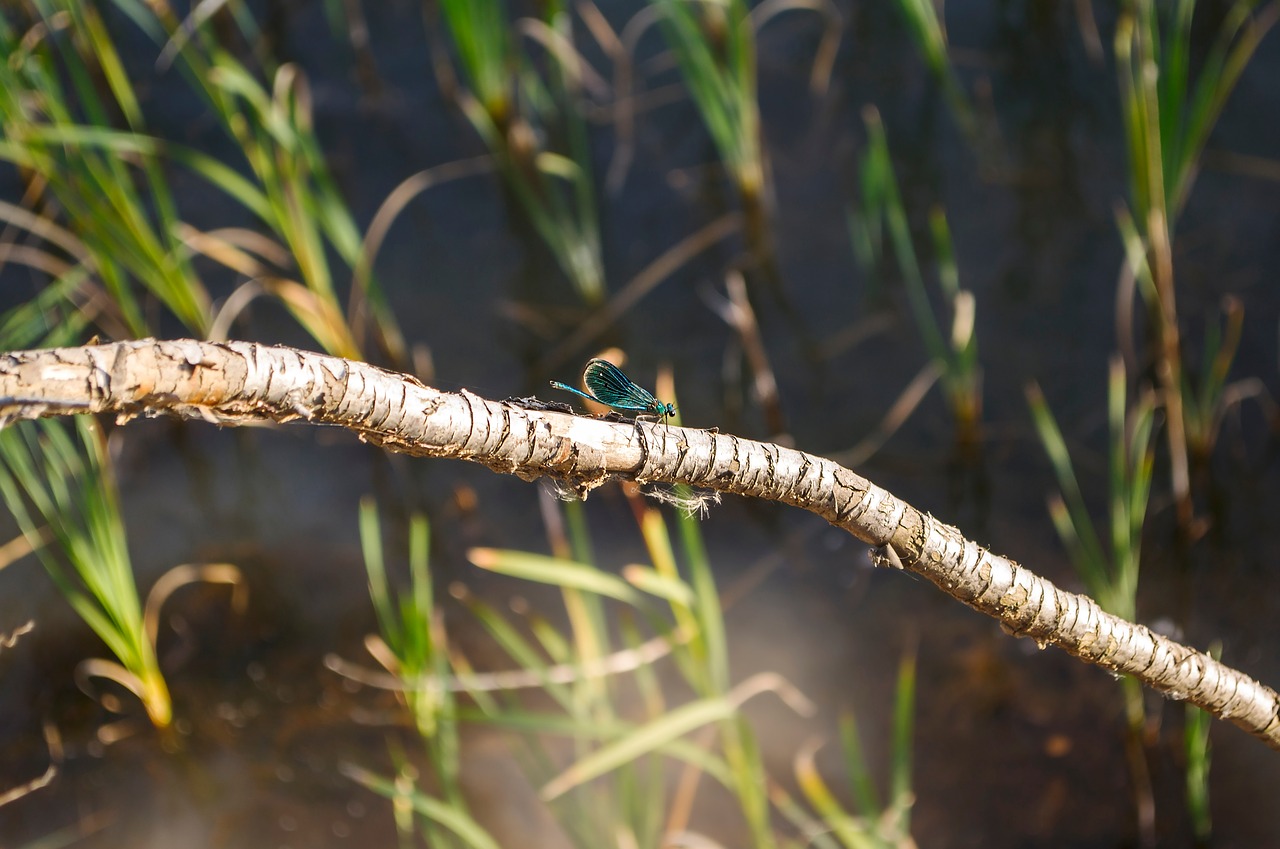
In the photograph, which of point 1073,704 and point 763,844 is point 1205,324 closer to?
point 1073,704

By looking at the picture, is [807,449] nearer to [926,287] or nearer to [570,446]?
[926,287]

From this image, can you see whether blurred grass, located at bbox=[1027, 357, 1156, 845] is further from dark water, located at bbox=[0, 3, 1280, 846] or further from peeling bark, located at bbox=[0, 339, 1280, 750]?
peeling bark, located at bbox=[0, 339, 1280, 750]

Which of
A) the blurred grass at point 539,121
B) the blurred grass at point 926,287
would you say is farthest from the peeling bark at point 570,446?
the blurred grass at point 539,121

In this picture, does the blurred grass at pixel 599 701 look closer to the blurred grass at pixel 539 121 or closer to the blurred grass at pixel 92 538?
the blurred grass at pixel 92 538

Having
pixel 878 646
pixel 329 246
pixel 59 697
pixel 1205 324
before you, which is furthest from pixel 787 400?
pixel 59 697

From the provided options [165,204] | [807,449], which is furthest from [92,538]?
[807,449]

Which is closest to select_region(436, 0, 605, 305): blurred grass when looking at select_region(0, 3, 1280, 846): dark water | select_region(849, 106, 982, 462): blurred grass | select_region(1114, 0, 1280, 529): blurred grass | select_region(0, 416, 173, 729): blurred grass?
select_region(0, 3, 1280, 846): dark water

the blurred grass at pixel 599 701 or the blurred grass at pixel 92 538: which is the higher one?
the blurred grass at pixel 599 701

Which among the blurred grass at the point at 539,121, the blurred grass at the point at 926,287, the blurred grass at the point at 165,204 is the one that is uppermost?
the blurred grass at the point at 926,287
